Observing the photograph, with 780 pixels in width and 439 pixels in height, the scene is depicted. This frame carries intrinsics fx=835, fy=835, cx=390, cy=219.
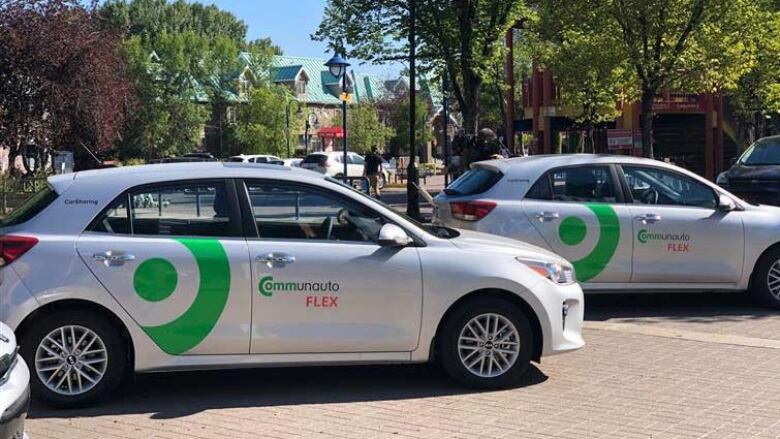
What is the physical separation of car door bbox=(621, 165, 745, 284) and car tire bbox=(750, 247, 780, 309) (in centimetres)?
28

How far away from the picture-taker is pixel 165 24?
8825cm

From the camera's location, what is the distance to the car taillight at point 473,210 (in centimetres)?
873

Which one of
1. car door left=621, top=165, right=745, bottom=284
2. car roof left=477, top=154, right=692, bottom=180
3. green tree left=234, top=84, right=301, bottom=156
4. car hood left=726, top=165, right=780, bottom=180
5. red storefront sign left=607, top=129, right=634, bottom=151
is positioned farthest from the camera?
green tree left=234, top=84, right=301, bottom=156

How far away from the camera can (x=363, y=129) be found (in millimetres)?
67062

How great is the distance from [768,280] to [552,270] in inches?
162

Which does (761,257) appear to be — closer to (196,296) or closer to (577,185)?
(577,185)

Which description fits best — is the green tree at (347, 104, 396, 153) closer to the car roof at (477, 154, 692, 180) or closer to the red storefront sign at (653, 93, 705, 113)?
the red storefront sign at (653, 93, 705, 113)

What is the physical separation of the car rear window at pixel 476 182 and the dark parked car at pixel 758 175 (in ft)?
19.9

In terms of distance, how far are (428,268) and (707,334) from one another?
3.65 meters

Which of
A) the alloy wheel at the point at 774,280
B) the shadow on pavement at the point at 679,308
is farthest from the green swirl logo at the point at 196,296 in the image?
the alloy wheel at the point at 774,280

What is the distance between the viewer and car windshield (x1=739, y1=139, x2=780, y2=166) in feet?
47.4

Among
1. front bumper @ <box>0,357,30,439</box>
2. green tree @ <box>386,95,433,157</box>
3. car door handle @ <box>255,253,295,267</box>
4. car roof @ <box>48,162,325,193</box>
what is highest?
green tree @ <box>386,95,433,157</box>

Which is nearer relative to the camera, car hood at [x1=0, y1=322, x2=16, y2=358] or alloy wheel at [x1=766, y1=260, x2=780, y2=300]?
car hood at [x1=0, y1=322, x2=16, y2=358]

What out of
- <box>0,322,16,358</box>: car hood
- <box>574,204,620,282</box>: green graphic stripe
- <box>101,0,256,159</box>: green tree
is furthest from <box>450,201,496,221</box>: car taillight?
<box>101,0,256,159</box>: green tree
